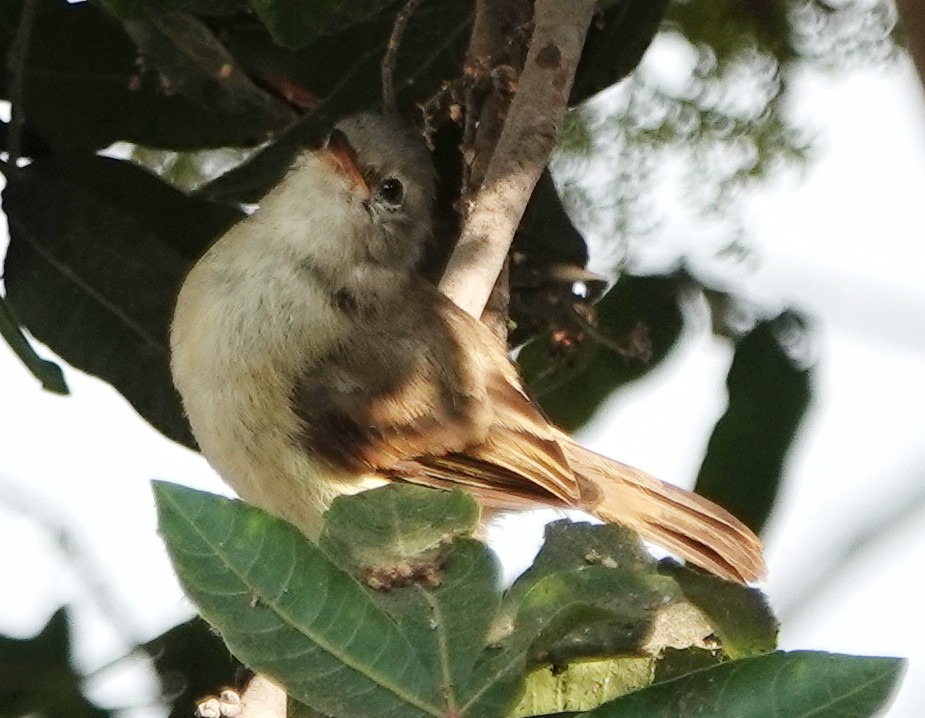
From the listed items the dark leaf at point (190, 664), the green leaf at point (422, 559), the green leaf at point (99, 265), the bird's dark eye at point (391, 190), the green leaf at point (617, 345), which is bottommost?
the green leaf at point (422, 559)

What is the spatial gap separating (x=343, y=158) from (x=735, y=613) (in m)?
1.27

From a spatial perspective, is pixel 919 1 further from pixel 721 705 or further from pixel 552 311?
pixel 552 311

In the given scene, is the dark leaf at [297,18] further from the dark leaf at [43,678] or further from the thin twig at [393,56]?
the dark leaf at [43,678]

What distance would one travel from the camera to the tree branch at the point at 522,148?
7.38 ft

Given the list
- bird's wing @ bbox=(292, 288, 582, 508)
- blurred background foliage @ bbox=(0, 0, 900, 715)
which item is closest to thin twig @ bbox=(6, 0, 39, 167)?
blurred background foliage @ bbox=(0, 0, 900, 715)

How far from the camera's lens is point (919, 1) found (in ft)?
4.03

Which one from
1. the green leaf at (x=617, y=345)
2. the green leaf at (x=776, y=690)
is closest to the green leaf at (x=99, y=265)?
the green leaf at (x=617, y=345)

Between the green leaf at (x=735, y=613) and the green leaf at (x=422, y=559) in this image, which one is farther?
the green leaf at (x=735, y=613)

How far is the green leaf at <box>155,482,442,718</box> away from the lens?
1376 mm

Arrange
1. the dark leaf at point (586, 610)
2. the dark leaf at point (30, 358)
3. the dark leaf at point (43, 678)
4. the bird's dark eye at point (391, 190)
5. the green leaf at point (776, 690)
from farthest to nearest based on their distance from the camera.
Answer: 1. the bird's dark eye at point (391, 190)
2. the dark leaf at point (43, 678)
3. the dark leaf at point (30, 358)
4. the dark leaf at point (586, 610)
5. the green leaf at point (776, 690)

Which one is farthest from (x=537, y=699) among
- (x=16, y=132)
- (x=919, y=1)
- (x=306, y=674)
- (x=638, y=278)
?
(x=16, y=132)

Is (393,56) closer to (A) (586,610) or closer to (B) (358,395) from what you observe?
(B) (358,395)

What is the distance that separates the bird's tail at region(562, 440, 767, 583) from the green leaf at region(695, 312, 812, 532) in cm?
5

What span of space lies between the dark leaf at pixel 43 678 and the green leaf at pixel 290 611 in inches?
40.7
